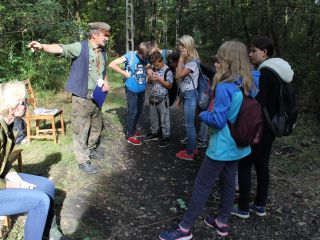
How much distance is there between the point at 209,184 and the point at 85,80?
230 cm

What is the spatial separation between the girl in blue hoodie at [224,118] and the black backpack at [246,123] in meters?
0.04

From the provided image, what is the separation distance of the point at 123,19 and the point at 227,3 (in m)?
6.55

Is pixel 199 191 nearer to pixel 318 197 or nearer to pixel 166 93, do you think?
pixel 318 197

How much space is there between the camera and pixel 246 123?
10.8ft

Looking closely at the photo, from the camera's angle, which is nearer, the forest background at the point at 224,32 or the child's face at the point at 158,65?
the child's face at the point at 158,65

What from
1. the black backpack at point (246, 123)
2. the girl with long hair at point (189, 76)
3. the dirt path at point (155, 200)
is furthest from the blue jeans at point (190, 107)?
the black backpack at point (246, 123)

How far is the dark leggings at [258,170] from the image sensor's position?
3.89 meters

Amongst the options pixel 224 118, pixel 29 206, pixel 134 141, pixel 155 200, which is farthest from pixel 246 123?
pixel 134 141

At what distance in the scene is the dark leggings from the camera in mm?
3887

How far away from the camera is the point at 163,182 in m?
5.09

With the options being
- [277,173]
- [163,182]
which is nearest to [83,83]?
[163,182]

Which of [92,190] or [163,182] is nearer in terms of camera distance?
[92,190]

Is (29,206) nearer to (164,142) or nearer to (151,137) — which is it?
(164,142)

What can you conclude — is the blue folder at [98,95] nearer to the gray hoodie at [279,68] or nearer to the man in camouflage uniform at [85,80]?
the man in camouflage uniform at [85,80]
